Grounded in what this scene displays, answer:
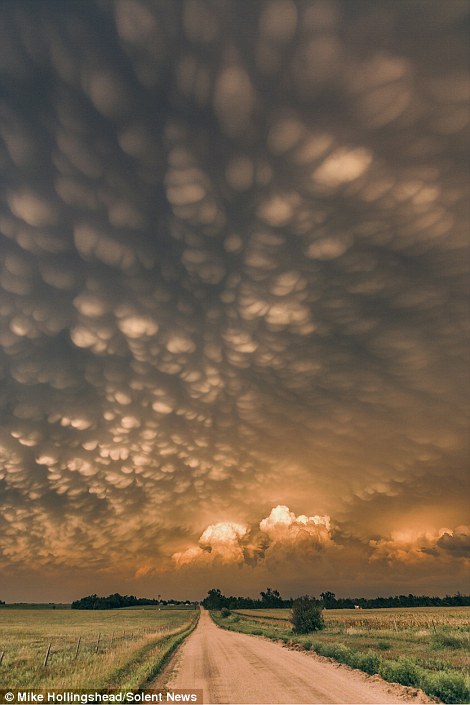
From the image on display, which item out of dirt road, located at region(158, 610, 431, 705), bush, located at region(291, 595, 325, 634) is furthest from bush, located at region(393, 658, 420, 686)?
bush, located at region(291, 595, 325, 634)

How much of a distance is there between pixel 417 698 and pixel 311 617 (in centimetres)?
3860

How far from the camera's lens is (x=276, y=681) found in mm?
18859

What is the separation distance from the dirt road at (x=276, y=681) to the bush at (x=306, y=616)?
23045 millimetres

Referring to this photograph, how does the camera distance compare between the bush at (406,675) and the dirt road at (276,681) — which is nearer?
the dirt road at (276,681)

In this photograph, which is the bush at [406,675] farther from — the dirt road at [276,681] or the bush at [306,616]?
the bush at [306,616]

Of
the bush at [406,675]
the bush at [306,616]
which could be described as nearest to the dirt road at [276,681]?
the bush at [406,675]

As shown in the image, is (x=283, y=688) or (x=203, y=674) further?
(x=203, y=674)

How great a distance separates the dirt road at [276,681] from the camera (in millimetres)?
15633

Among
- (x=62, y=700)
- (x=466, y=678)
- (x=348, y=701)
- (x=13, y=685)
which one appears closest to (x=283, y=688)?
(x=348, y=701)

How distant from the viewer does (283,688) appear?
17.3m

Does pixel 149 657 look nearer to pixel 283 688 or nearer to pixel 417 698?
pixel 283 688

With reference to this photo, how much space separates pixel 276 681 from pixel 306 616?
35140mm

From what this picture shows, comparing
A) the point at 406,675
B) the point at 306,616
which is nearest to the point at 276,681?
the point at 406,675

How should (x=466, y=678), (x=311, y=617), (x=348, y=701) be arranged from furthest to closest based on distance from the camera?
(x=311, y=617)
(x=466, y=678)
(x=348, y=701)
